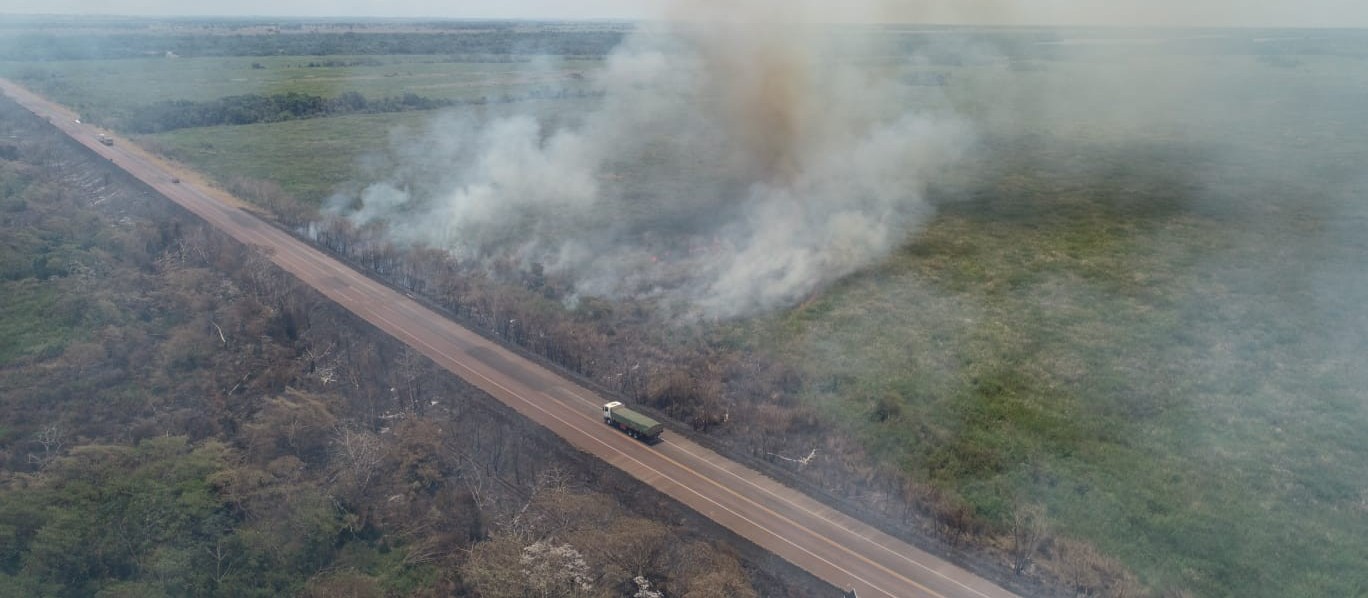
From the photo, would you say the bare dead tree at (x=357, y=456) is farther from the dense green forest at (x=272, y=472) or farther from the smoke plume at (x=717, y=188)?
the smoke plume at (x=717, y=188)

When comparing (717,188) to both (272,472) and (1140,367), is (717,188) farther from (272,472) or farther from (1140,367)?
(272,472)

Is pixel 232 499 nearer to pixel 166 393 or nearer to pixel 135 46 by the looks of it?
pixel 166 393

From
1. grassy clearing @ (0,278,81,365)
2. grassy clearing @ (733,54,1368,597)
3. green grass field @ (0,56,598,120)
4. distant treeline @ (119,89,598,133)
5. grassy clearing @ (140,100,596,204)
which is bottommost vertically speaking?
grassy clearing @ (733,54,1368,597)

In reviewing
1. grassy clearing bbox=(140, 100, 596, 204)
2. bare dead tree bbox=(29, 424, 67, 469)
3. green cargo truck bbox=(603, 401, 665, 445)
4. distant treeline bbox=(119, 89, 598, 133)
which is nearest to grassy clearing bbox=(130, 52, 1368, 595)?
grassy clearing bbox=(140, 100, 596, 204)

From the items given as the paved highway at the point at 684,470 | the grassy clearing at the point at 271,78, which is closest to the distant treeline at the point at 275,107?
the grassy clearing at the point at 271,78

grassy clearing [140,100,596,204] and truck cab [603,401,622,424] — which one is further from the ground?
grassy clearing [140,100,596,204]

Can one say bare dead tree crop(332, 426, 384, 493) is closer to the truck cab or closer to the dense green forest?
the dense green forest
